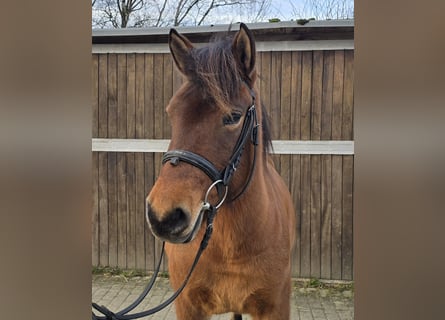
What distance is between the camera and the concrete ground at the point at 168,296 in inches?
76.7

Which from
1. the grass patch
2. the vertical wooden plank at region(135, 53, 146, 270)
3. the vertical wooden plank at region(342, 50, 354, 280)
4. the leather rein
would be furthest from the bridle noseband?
the vertical wooden plank at region(135, 53, 146, 270)

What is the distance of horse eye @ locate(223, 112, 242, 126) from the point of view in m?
0.83

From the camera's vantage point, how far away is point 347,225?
2.13 meters

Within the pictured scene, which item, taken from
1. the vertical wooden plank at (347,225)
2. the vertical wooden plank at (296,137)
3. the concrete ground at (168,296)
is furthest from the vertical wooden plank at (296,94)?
the concrete ground at (168,296)

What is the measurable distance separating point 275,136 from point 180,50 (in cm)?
143

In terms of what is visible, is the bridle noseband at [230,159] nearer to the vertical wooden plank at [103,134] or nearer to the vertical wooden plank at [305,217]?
the vertical wooden plank at [305,217]

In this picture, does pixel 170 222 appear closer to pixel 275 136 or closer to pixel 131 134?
pixel 275 136

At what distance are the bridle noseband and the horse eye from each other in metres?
0.03

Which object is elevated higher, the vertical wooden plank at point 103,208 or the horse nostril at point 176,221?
the horse nostril at point 176,221

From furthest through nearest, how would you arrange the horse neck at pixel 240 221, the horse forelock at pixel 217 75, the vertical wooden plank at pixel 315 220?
1. the vertical wooden plank at pixel 315 220
2. the horse neck at pixel 240 221
3. the horse forelock at pixel 217 75

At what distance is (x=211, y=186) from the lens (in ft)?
2.53
